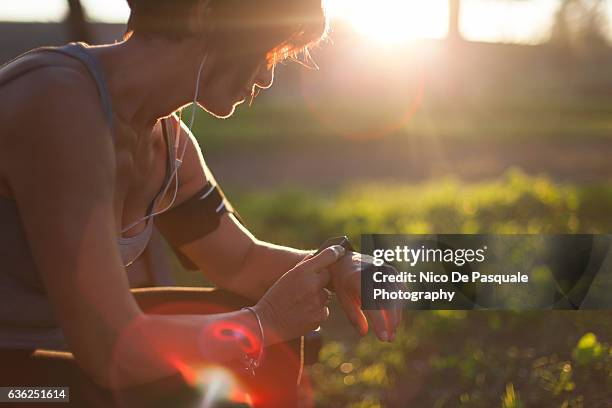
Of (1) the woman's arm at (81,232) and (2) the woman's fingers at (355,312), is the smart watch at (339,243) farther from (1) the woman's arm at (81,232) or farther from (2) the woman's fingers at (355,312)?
(1) the woman's arm at (81,232)

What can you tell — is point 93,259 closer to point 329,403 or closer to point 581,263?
point 329,403

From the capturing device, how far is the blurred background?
3494 millimetres

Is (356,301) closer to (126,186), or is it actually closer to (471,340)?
(126,186)

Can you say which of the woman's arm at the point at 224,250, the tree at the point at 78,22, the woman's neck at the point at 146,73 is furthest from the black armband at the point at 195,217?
the tree at the point at 78,22

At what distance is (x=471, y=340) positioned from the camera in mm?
3865

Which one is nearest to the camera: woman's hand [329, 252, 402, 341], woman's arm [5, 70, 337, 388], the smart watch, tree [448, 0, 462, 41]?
woman's arm [5, 70, 337, 388]

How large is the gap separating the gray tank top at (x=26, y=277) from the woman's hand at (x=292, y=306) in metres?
0.51

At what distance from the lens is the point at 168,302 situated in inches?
100

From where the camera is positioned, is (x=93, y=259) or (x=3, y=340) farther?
(x=3, y=340)

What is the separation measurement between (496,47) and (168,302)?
4038cm

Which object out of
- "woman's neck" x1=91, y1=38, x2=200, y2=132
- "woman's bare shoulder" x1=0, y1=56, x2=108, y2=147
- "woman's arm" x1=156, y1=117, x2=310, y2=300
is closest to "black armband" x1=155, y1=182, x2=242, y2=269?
"woman's arm" x1=156, y1=117, x2=310, y2=300

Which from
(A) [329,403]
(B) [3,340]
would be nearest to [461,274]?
(A) [329,403]

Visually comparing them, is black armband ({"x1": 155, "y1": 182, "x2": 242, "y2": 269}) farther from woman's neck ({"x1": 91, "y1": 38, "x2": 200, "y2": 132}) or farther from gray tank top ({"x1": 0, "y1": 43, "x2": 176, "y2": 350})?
woman's neck ({"x1": 91, "y1": 38, "x2": 200, "y2": 132})

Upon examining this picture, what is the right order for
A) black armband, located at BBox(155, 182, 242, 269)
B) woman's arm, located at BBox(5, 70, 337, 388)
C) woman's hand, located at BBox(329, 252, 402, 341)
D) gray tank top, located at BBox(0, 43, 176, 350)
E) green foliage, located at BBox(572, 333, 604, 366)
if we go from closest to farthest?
woman's arm, located at BBox(5, 70, 337, 388), gray tank top, located at BBox(0, 43, 176, 350), woman's hand, located at BBox(329, 252, 402, 341), black armband, located at BBox(155, 182, 242, 269), green foliage, located at BBox(572, 333, 604, 366)
